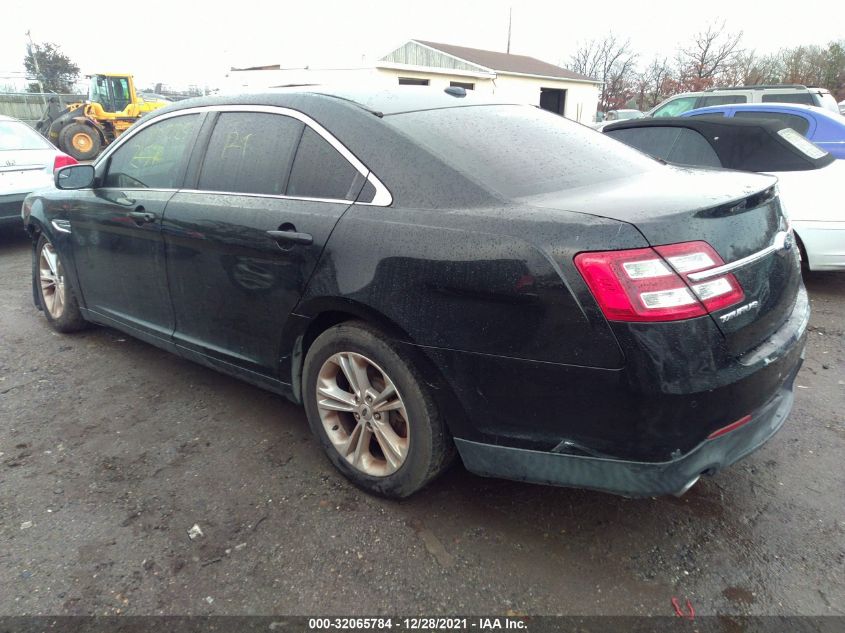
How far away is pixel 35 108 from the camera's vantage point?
26984mm

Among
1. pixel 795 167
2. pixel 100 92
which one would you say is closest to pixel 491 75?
pixel 100 92

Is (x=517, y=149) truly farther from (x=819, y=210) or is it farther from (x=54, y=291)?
(x=54, y=291)

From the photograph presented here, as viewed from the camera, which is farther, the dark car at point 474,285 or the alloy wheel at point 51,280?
the alloy wheel at point 51,280

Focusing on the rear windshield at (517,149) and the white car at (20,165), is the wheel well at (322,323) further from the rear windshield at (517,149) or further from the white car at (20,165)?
the white car at (20,165)

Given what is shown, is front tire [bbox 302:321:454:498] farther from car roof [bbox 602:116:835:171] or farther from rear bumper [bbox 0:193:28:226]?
rear bumper [bbox 0:193:28:226]

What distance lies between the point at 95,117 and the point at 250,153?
18.7m

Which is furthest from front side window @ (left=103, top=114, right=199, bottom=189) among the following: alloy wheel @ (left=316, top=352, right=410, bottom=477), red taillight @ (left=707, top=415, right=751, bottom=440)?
red taillight @ (left=707, top=415, right=751, bottom=440)

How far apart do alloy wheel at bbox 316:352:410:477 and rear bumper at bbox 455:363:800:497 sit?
33cm

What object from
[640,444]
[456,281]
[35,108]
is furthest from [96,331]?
[35,108]

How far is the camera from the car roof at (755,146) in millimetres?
4938

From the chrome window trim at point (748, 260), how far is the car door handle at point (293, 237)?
4.76 feet

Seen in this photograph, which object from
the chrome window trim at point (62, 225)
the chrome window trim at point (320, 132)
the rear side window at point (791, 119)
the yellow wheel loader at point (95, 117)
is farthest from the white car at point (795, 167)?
the yellow wheel loader at point (95, 117)

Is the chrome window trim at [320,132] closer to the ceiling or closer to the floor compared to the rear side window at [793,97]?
closer to the ceiling

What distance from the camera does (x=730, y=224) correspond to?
6.73 ft
